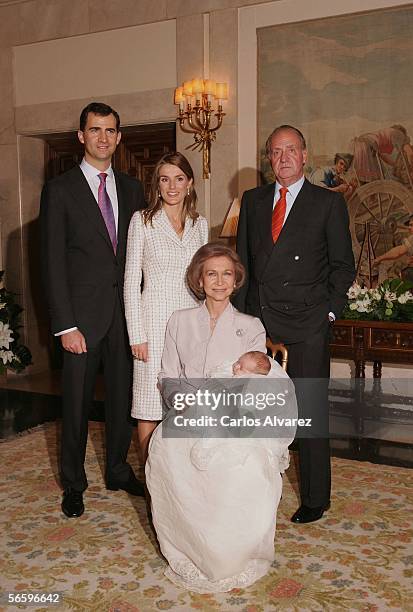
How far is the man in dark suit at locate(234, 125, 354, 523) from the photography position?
3.65 m

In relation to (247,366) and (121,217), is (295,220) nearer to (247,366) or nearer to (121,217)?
(247,366)

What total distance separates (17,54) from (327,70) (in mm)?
3991

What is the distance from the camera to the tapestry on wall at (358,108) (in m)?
6.38

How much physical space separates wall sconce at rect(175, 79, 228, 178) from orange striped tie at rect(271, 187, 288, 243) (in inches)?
142

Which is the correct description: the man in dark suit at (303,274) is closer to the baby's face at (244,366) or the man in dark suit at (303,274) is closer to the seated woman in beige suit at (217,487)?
the seated woman in beige suit at (217,487)

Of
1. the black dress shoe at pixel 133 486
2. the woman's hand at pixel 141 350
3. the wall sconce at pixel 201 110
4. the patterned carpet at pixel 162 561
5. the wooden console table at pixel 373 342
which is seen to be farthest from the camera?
the wall sconce at pixel 201 110

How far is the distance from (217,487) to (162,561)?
636 millimetres

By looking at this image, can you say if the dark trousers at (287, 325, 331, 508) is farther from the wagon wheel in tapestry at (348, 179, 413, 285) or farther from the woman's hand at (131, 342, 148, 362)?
the wagon wheel in tapestry at (348, 179, 413, 285)

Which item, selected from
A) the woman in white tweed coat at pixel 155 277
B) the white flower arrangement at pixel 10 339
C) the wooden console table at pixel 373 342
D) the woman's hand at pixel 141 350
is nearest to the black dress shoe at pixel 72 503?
the woman in white tweed coat at pixel 155 277

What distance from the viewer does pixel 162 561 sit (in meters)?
3.37

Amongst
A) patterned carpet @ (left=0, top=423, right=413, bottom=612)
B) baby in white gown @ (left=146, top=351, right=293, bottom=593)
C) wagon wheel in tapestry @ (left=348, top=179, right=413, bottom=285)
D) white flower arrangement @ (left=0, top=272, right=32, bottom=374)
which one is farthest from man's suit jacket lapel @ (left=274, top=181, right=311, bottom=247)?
white flower arrangement @ (left=0, top=272, right=32, bottom=374)

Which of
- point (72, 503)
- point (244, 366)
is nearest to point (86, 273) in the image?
point (244, 366)

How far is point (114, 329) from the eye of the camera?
4008mm

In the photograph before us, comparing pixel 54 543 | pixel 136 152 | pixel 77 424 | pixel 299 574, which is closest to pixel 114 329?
pixel 77 424
